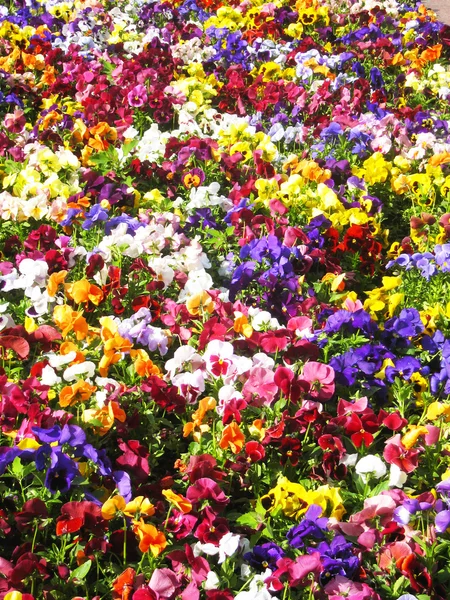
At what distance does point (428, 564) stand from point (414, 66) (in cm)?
496

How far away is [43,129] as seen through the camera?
4.48 meters

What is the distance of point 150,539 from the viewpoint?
6.82 feet

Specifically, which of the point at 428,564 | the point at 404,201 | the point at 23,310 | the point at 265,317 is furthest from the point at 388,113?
the point at 428,564

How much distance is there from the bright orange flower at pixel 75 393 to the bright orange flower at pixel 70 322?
1.23ft

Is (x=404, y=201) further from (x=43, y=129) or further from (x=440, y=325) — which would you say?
(x=43, y=129)

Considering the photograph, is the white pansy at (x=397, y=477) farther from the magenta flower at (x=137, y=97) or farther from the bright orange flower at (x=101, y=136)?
the magenta flower at (x=137, y=97)

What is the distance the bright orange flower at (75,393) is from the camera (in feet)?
7.99

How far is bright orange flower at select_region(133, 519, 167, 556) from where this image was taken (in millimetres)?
2070

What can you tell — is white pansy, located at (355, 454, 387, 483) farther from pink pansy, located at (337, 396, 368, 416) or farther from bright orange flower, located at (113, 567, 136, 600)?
bright orange flower, located at (113, 567, 136, 600)

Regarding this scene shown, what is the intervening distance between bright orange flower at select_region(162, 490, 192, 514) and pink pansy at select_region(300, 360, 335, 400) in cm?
73

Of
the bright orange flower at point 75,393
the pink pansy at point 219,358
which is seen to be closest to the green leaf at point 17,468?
the bright orange flower at point 75,393

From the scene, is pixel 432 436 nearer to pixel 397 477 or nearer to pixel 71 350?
pixel 397 477

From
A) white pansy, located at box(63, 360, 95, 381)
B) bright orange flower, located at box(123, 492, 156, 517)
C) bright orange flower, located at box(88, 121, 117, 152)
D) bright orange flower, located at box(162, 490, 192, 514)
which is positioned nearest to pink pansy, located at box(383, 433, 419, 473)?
bright orange flower, located at box(162, 490, 192, 514)

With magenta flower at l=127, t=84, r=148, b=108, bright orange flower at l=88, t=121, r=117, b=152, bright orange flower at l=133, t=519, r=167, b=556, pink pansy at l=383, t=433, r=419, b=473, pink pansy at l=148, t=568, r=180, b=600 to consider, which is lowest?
pink pansy at l=148, t=568, r=180, b=600
